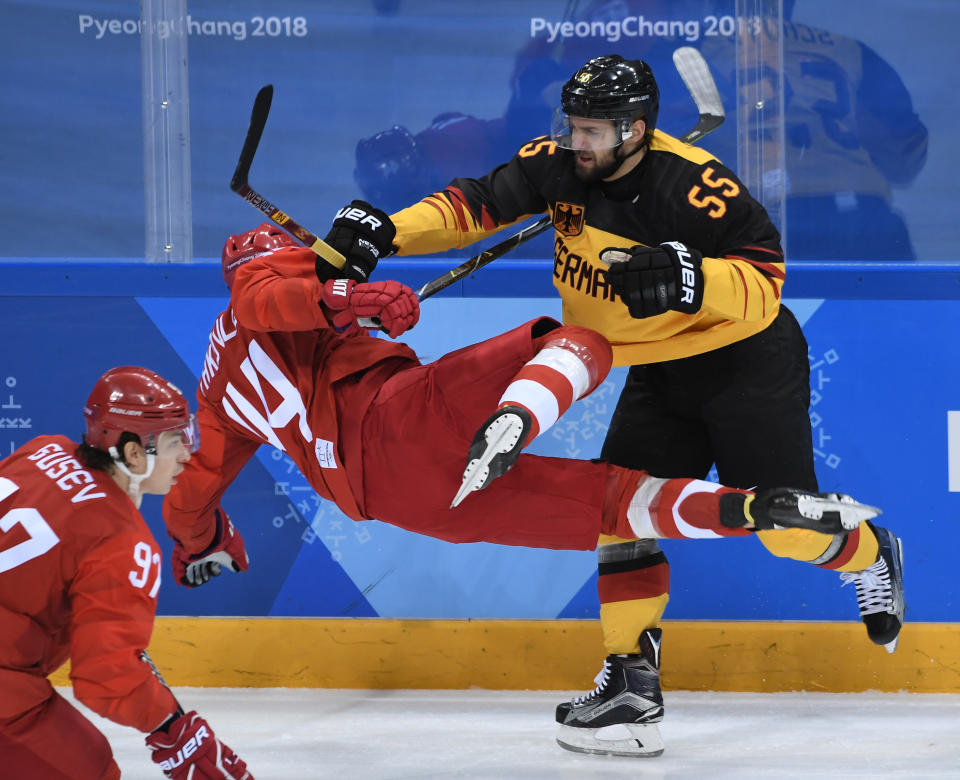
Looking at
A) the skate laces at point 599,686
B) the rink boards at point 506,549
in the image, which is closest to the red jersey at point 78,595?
the skate laces at point 599,686

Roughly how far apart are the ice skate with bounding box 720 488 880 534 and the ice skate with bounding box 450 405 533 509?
48cm

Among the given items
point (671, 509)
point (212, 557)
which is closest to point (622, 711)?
point (671, 509)

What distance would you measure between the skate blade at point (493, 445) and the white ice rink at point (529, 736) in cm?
72

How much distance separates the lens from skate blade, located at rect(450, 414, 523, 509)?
2.10 meters

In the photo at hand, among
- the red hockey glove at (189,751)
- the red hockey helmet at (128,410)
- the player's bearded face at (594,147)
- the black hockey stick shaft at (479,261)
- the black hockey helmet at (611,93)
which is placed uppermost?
the black hockey helmet at (611,93)

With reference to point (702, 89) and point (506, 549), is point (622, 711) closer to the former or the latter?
point (506, 549)

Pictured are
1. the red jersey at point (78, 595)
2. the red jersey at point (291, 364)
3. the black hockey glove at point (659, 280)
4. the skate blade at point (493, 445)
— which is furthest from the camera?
the red jersey at point (291, 364)

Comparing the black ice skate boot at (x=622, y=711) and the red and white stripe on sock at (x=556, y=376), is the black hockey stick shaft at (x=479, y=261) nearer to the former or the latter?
the red and white stripe on sock at (x=556, y=376)

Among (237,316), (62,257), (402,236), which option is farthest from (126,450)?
(62,257)

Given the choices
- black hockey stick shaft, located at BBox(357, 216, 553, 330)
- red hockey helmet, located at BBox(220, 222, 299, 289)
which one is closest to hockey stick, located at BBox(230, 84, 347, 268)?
red hockey helmet, located at BBox(220, 222, 299, 289)

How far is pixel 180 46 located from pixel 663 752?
89.7 inches

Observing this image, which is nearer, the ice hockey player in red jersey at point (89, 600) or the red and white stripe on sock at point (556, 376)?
the ice hockey player in red jersey at point (89, 600)

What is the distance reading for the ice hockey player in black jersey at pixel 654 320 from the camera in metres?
2.41

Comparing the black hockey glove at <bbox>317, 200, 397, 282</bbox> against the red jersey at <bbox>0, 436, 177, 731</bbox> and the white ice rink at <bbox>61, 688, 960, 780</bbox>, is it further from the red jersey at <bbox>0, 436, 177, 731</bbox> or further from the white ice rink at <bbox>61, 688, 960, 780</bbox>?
the white ice rink at <bbox>61, 688, 960, 780</bbox>
